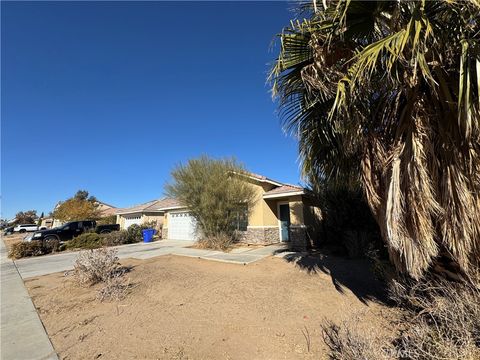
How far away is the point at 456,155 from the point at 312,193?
983 cm

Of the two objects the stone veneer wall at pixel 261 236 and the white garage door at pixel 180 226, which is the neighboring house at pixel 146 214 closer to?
the white garage door at pixel 180 226

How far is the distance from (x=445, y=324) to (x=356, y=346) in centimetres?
134

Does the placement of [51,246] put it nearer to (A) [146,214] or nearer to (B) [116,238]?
(B) [116,238]

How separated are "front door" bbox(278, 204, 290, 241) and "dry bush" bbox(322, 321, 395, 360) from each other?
1199cm

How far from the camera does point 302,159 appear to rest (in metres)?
5.77

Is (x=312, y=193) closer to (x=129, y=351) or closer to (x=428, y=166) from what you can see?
(x=428, y=166)

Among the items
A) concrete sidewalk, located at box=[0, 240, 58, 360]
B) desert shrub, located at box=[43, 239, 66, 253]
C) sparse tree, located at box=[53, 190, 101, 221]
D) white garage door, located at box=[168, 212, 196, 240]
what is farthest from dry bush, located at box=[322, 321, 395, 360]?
sparse tree, located at box=[53, 190, 101, 221]

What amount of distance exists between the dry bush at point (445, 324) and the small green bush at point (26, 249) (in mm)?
21005

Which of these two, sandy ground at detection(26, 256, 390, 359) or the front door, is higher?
the front door

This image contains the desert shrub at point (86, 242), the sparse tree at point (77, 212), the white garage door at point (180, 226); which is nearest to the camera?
the desert shrub at point (86, 242)

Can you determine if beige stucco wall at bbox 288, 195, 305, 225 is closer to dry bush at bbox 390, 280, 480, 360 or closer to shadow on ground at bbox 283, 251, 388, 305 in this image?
shadow on ground at bbox 283, 251, 388, 305

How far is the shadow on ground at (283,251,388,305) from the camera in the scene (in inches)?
253

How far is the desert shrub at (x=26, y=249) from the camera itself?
57.0ft

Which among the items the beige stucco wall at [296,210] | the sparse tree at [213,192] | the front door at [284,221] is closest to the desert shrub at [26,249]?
the sparse tree at [213,192]
